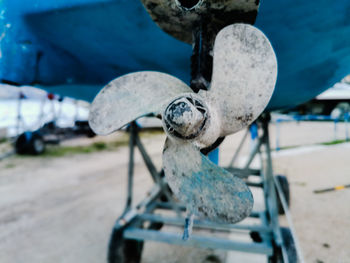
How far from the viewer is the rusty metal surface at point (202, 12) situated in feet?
3.04

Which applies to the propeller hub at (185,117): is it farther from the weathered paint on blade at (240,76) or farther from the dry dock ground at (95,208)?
the dry dock ground at (95,208)

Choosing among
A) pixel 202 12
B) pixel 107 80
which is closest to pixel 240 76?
pixel 202 12

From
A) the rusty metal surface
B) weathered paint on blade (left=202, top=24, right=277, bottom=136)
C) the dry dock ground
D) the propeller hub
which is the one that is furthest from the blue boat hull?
the dry dock ground

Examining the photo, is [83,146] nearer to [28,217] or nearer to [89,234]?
[28,217]

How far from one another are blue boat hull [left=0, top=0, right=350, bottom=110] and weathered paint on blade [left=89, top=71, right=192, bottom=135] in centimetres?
40

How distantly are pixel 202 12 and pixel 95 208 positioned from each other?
101 inches

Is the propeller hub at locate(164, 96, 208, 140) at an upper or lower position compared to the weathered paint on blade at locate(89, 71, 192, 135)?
lower

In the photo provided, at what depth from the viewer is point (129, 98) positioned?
3.53 ft

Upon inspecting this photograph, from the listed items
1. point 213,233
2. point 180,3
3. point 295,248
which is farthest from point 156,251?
point 180,3

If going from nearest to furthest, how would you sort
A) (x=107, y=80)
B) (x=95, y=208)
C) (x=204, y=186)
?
(x=204, y=186) < (x=107, y=80) < (x=95, y=208)

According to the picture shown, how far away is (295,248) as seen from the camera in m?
1.58

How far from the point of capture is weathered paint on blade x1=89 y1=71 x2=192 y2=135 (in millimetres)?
1052

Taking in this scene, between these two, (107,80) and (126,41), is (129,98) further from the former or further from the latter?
(107,80)

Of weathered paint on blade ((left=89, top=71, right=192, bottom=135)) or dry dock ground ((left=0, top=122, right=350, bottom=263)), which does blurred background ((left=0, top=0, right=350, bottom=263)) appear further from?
weathered paint on blade ((left=89, top=71, right=192, bottom=135))
